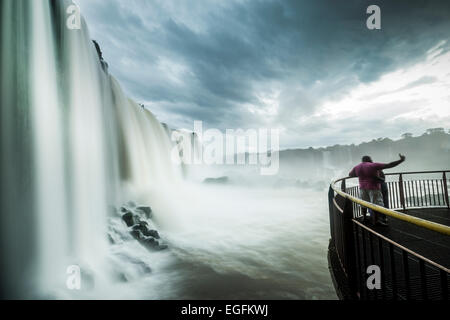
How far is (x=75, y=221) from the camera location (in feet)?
26.2

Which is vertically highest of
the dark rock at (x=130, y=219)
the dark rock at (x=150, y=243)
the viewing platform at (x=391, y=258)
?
the viewing platform at (x=391, y=258)

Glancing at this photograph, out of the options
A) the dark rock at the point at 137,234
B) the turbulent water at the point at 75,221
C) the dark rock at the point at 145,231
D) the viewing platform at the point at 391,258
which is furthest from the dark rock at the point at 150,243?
the viewing platform at the point at 391,258

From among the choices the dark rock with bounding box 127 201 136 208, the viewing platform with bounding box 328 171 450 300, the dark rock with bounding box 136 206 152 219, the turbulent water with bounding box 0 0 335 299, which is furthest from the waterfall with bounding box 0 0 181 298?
the viewing platform with bounding box 328 171 450 300

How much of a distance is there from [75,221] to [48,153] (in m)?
2.91

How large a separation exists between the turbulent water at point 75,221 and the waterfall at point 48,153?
3 centimetres

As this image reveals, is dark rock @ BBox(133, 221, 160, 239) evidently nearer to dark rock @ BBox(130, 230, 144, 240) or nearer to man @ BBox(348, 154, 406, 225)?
dark rock @ BBox(130, 230, 144, 240)

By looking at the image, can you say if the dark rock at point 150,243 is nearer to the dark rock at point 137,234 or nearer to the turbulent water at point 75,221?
the dark rock at point 137,234

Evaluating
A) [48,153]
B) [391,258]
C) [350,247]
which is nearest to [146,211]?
[48,153]

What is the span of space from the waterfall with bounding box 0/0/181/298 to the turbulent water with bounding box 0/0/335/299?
1.3 inches

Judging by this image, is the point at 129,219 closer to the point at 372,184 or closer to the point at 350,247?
the point at 350,247

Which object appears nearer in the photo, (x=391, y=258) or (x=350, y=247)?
(x=391, y=258)

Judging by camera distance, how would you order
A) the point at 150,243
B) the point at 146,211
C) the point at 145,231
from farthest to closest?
the point at 146,211
the point at 145,231
the point at 150,243

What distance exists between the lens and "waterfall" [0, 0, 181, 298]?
5.54 metres

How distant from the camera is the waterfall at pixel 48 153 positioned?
554cm
